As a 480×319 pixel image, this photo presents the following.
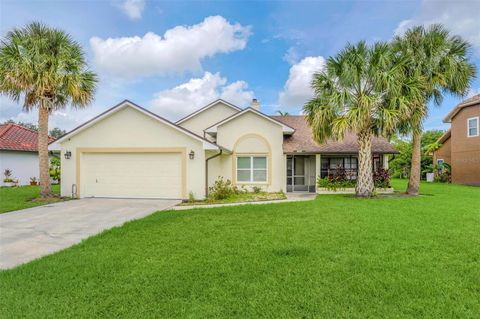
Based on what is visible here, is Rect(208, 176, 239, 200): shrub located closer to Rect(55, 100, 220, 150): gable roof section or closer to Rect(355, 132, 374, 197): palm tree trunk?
Rect(55, 100, 220, 150): gable roof section

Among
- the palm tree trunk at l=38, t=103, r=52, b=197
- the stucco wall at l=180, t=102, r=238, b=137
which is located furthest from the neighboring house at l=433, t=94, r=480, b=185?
the palm tree trunk at l=38, t=103, r=52, b=197

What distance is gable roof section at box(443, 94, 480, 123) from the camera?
23316mm

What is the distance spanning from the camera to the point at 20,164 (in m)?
23.2

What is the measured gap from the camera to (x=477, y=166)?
23547 millimetres

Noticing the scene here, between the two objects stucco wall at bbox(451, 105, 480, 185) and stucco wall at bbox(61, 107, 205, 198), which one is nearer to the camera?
stucco wall at bbox(61, 107, 205, 198)

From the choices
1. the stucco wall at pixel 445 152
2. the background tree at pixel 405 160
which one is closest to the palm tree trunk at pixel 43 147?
the background tree at pixel 405 160

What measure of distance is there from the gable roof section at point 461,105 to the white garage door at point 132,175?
23.6 m

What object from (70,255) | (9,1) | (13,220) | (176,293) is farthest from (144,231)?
(9,1)

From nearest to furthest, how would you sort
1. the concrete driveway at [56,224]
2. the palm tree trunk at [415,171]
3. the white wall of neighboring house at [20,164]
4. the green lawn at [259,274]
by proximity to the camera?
the green lawn at [259,274]
the concrete driveway at [56,224]
the palm tree trunk at [415,171]
the white wall of neighboring house at [20,164]

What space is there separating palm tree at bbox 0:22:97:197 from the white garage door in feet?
6.79

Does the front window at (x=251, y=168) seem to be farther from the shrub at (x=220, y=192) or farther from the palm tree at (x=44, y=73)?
the palm tree at (x=44, y=73)

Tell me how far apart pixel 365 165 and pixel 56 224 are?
43.9ft

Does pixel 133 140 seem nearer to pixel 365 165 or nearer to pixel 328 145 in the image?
pixel 328 145

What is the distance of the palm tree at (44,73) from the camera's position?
43.9 ft
